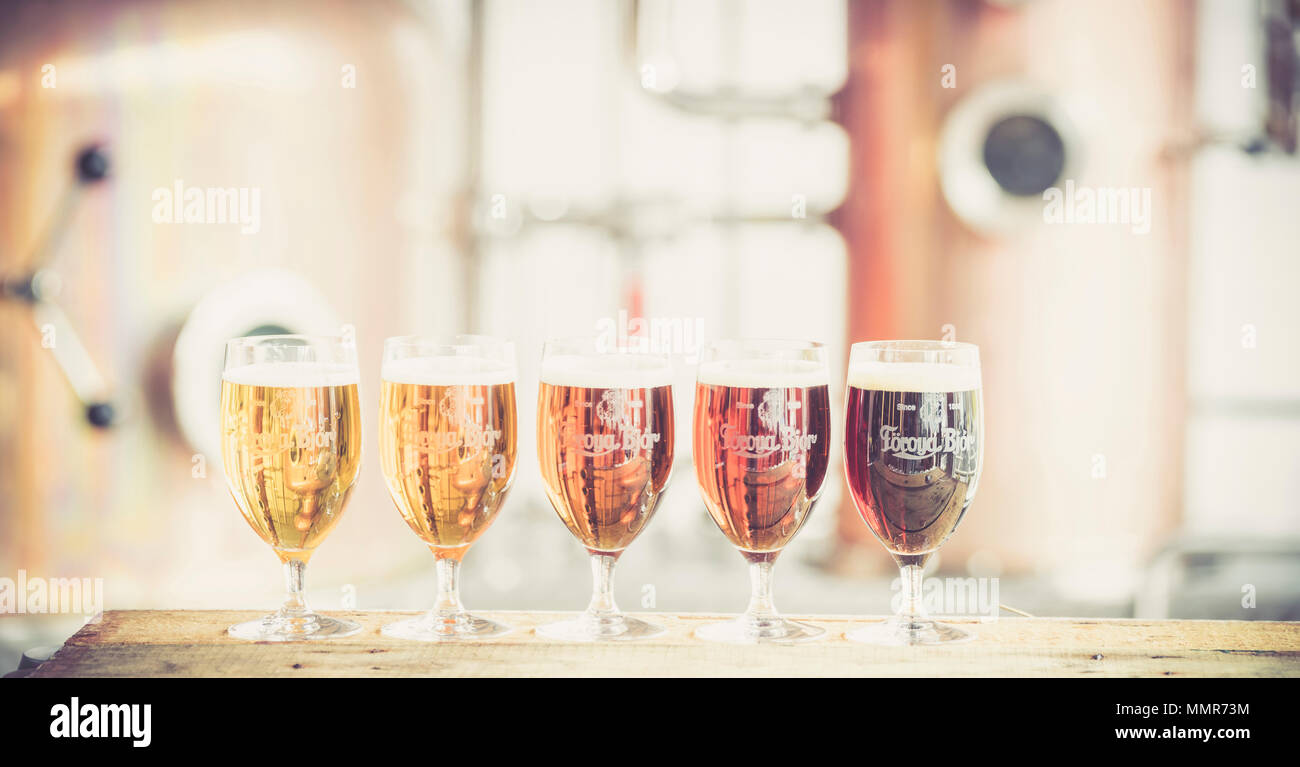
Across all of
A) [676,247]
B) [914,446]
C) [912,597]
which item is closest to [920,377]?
[914,446]

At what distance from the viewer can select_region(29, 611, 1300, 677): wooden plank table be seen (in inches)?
32.0

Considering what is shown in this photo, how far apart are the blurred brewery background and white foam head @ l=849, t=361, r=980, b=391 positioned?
1.76 meters

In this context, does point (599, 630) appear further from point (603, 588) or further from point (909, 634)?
point (909, 634)

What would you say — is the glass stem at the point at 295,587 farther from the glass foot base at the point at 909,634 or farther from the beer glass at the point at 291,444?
the glass foot base at the point at 909,634

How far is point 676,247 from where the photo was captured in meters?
3.60

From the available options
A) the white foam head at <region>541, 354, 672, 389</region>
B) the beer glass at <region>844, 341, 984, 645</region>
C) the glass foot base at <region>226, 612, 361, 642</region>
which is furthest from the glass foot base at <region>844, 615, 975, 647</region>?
the glass foot base at <region>226, 612, 361, 642</region>

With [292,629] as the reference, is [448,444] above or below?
above

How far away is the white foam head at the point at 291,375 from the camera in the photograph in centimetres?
91

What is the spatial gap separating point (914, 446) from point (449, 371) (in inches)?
15.4

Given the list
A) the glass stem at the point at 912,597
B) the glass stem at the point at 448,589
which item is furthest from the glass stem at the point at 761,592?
the glass stem at the point at 448,589

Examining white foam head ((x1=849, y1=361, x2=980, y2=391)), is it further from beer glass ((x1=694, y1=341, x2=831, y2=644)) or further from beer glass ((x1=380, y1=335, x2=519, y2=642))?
beer glass ((x1=380, y1=335, x2=519, y2=642))
